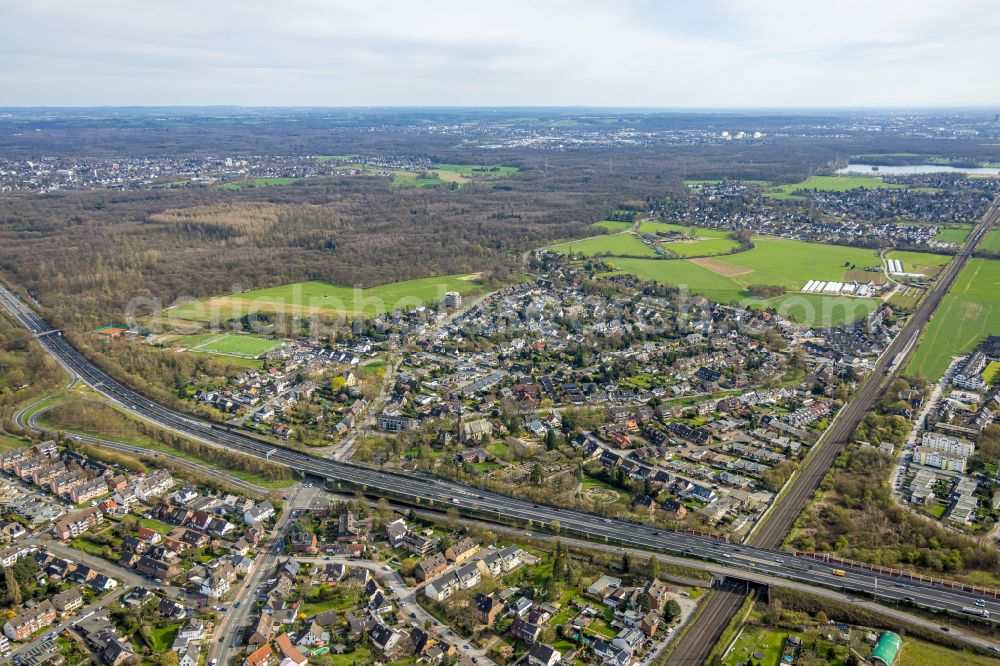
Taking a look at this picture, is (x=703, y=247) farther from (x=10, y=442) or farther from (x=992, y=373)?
(x=10, y=442)

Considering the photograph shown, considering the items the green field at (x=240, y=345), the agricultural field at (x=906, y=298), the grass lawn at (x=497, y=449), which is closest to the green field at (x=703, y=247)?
the agricultural field at (x=906, y=298)

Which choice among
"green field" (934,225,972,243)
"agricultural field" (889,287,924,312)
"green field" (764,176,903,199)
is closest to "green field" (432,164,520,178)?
"green field" (764,176,903,199)

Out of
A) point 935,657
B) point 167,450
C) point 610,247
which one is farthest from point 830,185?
point 167,450

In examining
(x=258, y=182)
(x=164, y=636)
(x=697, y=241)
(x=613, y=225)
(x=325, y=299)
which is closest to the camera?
(x=164, y=636)

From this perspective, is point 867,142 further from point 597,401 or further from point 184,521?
point 184,521

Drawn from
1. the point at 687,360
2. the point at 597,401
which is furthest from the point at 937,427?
the point at 597,401

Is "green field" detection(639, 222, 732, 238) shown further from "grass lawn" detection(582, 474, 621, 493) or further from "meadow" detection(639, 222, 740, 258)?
"grass lawn" detection(582, 474, 621, 493)
